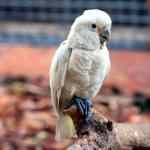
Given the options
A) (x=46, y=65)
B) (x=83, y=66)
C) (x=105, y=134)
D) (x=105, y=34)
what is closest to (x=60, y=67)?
(x=83, y=66)

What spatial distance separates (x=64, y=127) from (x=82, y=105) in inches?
8.6

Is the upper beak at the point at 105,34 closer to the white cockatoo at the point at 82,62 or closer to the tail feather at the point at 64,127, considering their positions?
the white cockatoo at the point at 82,62

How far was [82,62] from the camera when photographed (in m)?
2.03

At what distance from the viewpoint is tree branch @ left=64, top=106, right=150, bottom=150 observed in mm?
1834

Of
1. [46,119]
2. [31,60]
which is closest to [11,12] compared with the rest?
[31,60]

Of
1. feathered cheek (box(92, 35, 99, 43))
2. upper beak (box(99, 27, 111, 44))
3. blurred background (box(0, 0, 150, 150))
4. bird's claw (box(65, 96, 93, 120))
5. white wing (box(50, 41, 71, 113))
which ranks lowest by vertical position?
blurred background (box(0, 0, 150, 150))

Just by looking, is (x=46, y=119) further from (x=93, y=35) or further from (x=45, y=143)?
(x=93, y=35)

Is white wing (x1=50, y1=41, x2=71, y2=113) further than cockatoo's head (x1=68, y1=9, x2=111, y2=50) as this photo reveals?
Yes

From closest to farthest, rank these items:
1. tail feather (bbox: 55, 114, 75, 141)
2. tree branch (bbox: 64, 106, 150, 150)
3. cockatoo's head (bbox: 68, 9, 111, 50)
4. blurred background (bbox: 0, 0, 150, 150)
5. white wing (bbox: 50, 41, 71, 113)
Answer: tree branch (bbox: 64, 106, 150, 150)
cockatoo's head (bbox: 68, 9, 111, 50)
white wing (bbox: 50, 41, 71, 113)
tail feather (bbox: 55, 114, 75, 141)
blurred background (bbox: 0, 0, 150, 150)

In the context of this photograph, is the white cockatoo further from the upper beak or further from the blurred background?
the blurred background

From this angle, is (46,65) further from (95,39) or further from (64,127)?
(95,39)

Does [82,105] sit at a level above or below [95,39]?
below

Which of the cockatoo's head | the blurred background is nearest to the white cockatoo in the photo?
the cockatoo's head

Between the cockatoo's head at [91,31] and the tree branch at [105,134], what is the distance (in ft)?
0.74
